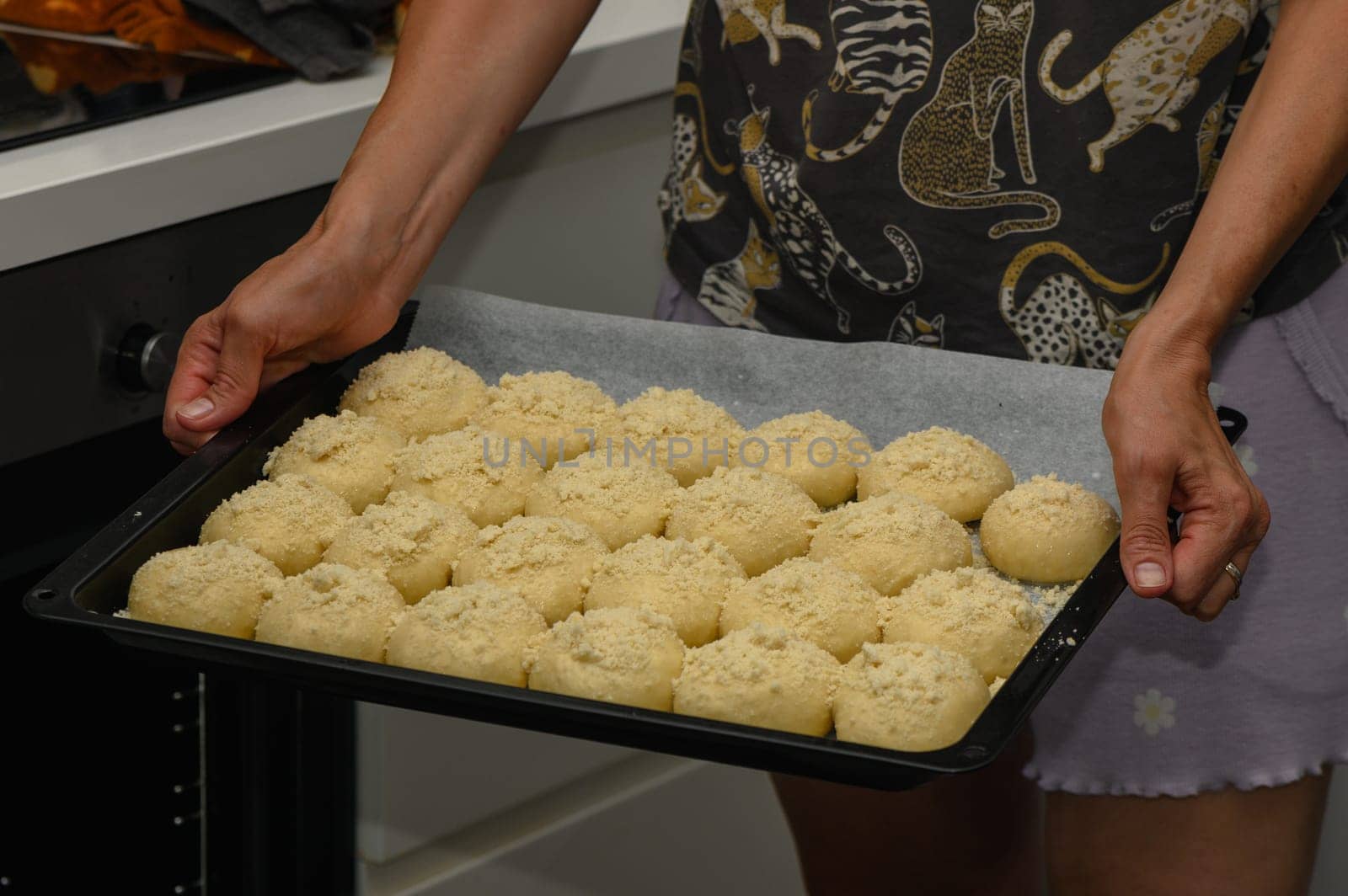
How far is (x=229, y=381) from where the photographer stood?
1057 mm

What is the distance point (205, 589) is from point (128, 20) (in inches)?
28.2

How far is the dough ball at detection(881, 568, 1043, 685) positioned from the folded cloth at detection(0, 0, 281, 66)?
88 centimetres

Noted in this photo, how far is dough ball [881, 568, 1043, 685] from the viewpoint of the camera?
919 millimetres

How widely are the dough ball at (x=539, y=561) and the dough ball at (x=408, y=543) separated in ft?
0.05

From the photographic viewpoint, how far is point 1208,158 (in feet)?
3.45

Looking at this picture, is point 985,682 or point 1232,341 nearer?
point 985,682

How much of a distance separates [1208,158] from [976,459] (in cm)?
27

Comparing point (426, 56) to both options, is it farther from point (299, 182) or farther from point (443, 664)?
point (443, 664)

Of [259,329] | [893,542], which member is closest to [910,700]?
[893,542]

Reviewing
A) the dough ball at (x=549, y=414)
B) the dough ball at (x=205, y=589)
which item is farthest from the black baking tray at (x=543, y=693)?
the dough ball at (x=549, y=414)

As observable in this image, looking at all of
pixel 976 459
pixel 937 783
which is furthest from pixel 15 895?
pixel 976 459

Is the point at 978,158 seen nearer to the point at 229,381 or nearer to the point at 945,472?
the point at 945,472

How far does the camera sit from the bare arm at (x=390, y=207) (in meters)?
1.06

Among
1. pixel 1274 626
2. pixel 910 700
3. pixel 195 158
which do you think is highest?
pixel 195 158
